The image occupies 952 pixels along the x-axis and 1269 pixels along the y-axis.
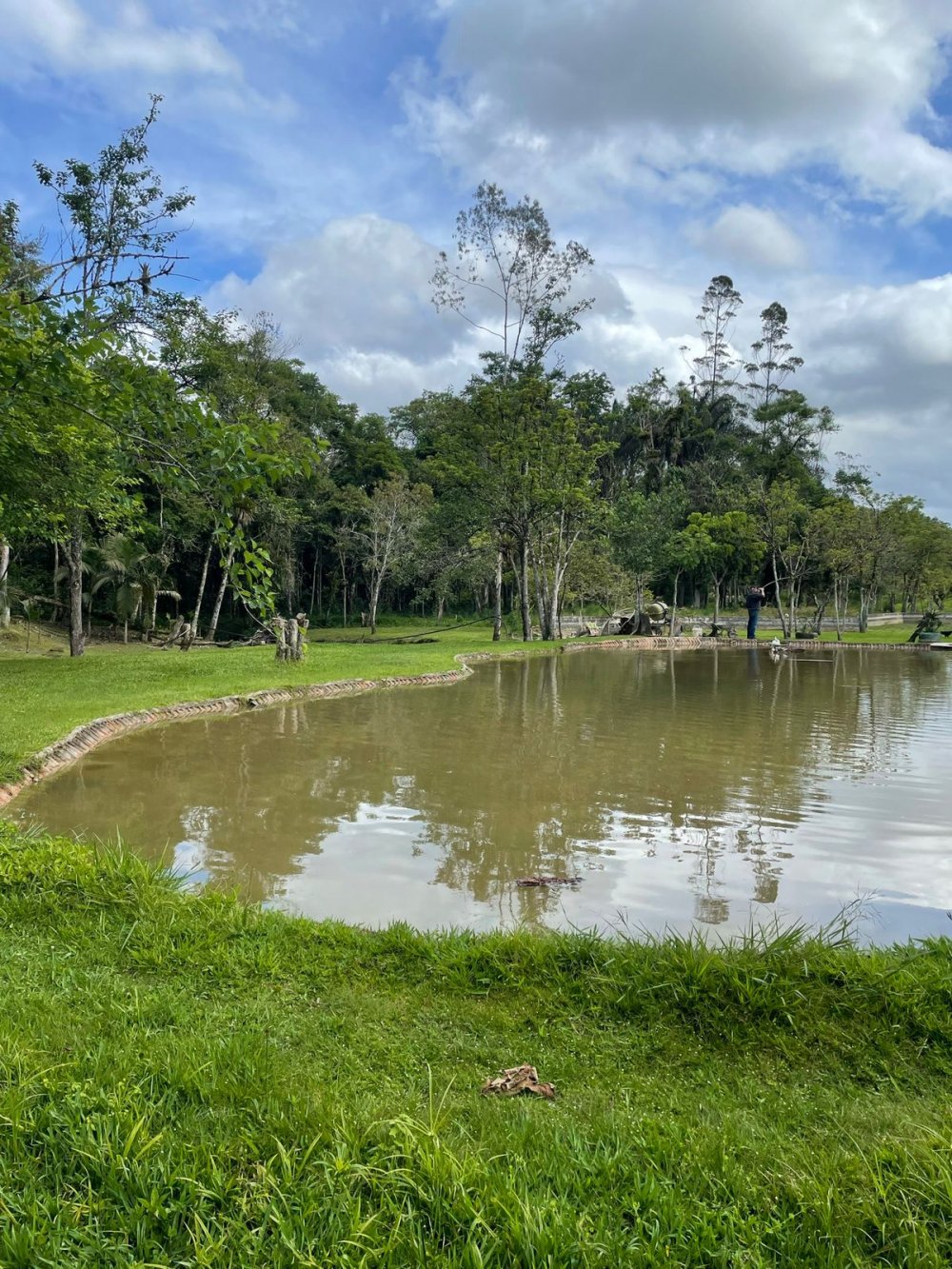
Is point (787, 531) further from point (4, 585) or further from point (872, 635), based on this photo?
point (4, 585)

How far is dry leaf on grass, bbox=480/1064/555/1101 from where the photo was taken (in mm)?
2615

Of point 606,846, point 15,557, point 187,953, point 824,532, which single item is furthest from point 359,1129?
point 824,532

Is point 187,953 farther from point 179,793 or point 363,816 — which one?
point 179,793

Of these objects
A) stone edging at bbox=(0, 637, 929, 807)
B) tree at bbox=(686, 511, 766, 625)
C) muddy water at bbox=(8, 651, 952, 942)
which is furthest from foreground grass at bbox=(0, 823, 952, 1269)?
tree at bbox=(686, 511, 766, 625)

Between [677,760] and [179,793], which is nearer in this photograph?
[179,793]

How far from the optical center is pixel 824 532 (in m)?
37.3

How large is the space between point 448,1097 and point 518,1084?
0.26m

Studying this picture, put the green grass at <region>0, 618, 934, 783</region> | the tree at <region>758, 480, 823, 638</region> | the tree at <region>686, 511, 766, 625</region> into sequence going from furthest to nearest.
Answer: the tree at <region>686, 511, 766, 625</region>
the tree at <region>758, 480, 823, 638</region>
the green grass at <region>0, 618, 934, 783</region>

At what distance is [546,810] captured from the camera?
23.3ft

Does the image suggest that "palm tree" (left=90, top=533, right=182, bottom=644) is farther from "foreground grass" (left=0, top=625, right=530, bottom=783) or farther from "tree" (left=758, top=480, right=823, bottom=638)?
"tree" (left=758, top=480, right=823, bottom=638)

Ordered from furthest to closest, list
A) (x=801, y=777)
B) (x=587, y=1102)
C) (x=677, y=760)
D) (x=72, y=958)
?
1. (x=677, y=760)
2. (x=801, y=777)
3. (x=72, y=958)
4. (x=587, y=1102)

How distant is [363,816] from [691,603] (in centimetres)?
5430

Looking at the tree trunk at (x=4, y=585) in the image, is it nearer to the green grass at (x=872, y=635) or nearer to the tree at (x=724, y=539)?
the green grass at (x=872, y=635)

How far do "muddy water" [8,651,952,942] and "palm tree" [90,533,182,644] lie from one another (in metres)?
17.3
